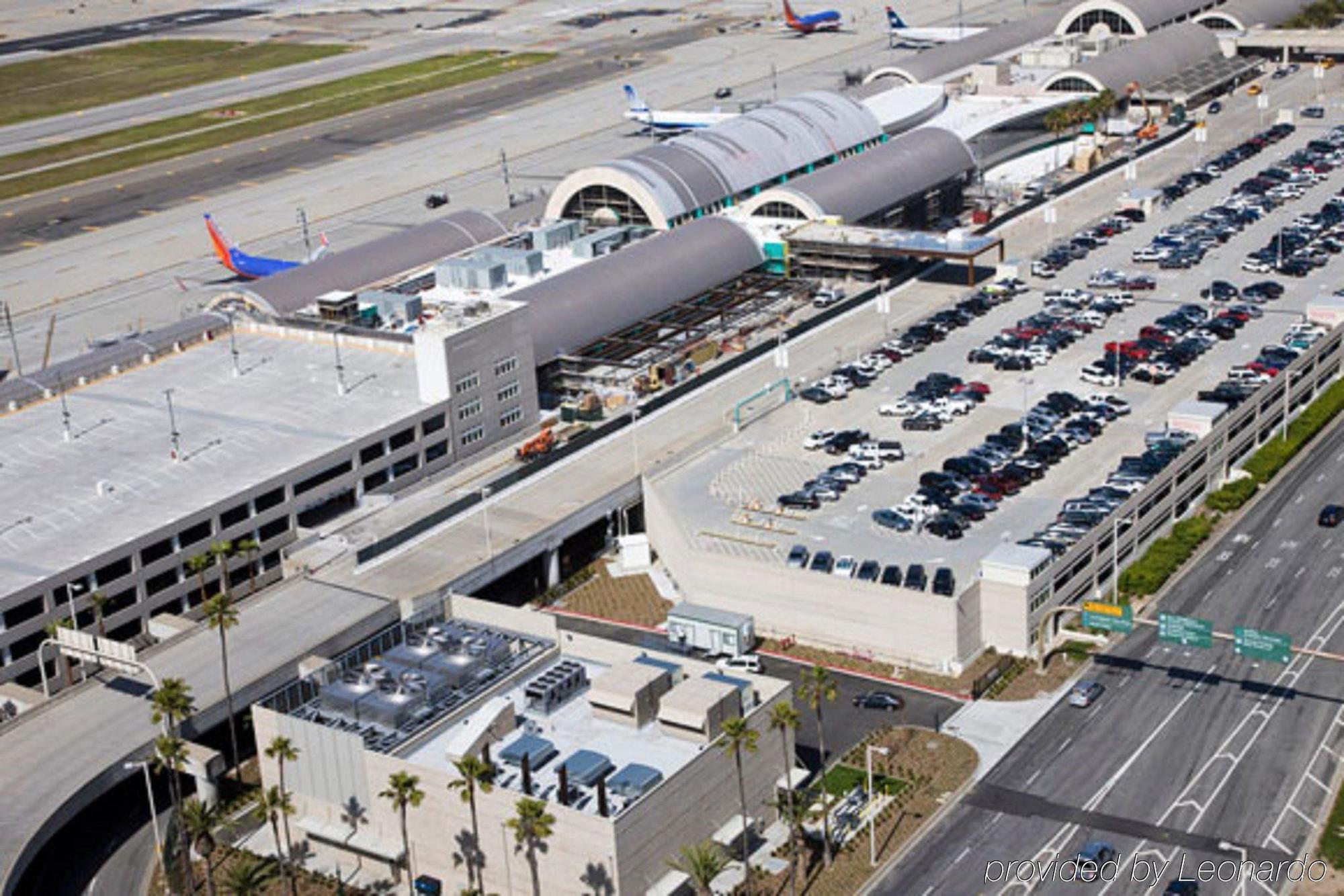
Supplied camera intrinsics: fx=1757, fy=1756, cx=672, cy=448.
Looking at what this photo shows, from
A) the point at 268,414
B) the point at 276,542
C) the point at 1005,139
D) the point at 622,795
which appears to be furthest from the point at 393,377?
the point at 1005,139

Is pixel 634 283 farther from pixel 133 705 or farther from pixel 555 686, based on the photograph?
pixel 133 705

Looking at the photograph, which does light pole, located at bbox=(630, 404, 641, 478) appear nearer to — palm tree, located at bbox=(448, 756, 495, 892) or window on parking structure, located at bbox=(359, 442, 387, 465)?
window on parking structure, located at bbox=(359, 442, 387, 465)

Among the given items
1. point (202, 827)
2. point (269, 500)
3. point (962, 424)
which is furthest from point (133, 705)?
point (962, 424)

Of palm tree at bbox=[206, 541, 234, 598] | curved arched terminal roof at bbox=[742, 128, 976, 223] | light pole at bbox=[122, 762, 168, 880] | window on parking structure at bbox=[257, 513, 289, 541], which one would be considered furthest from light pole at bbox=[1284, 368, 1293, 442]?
light pole at bbox=[122, 762, 168, 880]

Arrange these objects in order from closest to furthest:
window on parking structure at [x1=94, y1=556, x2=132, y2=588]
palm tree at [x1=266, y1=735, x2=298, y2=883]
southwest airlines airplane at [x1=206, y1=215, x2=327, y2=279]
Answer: palm tree at [x1=266, y1=735, x2=298, y2=883] < window on parking structure at [x1=94, y1=556, x2=132, y2=588] < southwest airlines airplane at [x1=206, y1=215, x2=327, y2=279]

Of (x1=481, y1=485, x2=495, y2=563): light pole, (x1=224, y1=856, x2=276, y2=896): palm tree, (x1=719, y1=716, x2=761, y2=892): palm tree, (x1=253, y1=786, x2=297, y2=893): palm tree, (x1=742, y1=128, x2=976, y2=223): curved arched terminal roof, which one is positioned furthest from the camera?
(x1=742, y1=128, x2=976, y2=223): curved arched terminal roof
